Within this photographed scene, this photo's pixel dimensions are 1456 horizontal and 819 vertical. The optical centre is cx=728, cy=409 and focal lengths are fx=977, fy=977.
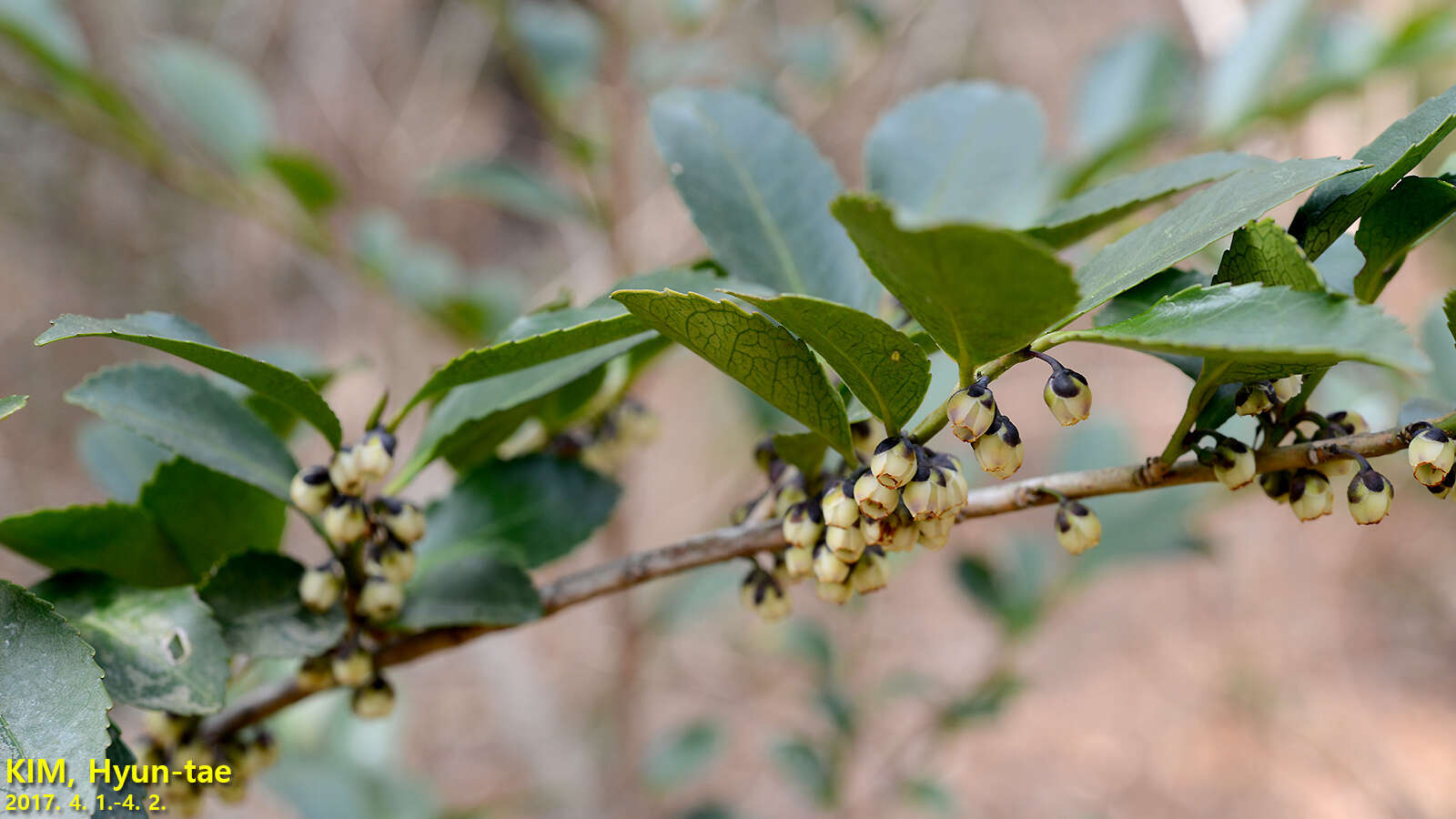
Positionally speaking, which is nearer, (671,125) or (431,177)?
(671,125)

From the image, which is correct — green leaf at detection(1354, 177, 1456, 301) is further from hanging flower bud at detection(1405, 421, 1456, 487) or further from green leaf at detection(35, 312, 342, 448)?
green leaf at detection(35, 312, 342, 448)

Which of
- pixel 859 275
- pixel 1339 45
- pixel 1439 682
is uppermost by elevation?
pixel 1339 45

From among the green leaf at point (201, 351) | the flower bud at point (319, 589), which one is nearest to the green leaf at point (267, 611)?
the flower bud at point (319, 589)

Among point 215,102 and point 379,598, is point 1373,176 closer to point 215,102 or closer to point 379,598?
point 379,598

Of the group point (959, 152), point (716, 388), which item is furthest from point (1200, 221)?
point (716, 388)

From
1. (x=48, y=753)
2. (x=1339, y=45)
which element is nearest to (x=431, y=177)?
(x=48, y=753)

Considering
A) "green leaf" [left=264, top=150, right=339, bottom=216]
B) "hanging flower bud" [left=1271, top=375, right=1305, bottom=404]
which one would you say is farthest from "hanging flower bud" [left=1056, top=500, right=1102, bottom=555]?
"green leaf" [left=264, top=150, right=339, bottom=216]

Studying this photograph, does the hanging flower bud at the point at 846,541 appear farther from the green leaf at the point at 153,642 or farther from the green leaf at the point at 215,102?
the green leaf at the point at 215,102

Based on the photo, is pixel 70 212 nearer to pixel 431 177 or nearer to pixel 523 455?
pixel 431 177
